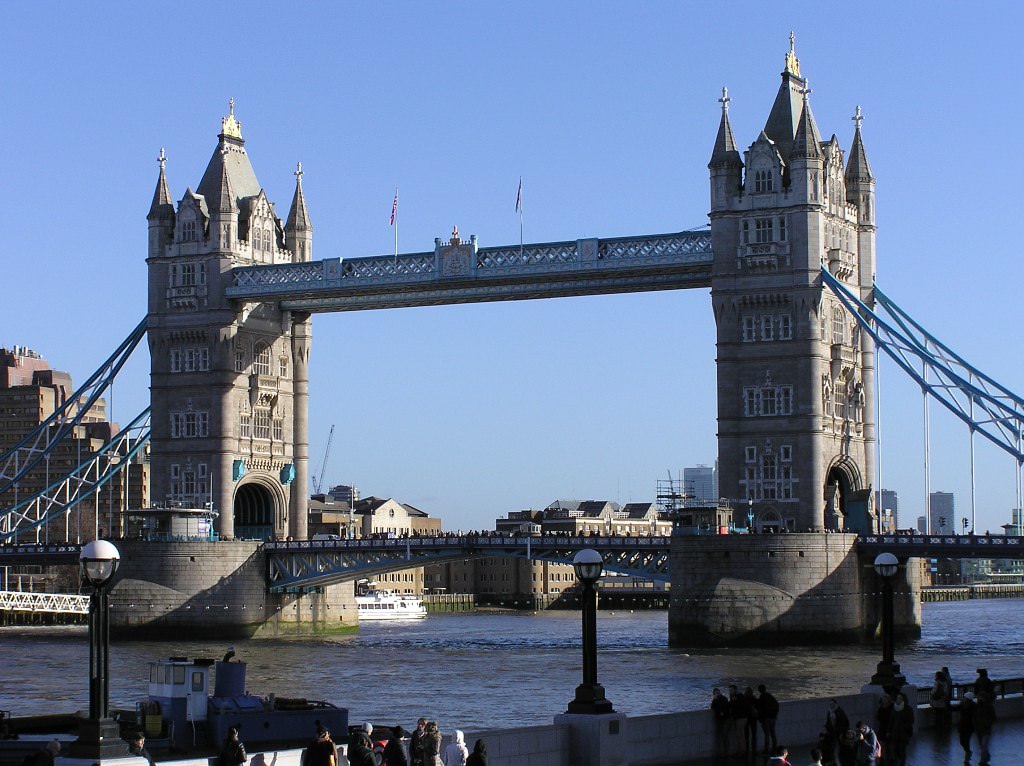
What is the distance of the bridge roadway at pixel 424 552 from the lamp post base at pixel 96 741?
59.3 metres

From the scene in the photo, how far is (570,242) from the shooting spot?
95500 millimetres

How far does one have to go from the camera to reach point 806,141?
90.4 m

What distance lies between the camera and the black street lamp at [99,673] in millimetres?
27891

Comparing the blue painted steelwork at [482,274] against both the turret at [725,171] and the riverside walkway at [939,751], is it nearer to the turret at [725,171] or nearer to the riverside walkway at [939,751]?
the turret at [725,171]

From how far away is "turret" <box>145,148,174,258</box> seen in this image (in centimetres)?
10781

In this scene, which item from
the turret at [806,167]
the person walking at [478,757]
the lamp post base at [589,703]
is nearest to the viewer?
the person walking at [478,757]

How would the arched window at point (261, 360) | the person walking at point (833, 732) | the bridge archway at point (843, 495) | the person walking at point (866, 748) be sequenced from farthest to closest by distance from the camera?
the arched window at point (261, 360)
the bridge archway at point (843, 495)
the person walking at point (833, 732)
the person walking at point (866, 748)

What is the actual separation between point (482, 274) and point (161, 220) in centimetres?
2140

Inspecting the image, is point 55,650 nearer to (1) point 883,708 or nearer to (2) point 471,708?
(2) point 471,708

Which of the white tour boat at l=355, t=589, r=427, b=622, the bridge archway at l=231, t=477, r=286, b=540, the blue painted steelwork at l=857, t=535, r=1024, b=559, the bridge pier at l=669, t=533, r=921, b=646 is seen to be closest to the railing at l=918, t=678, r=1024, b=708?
the blue painted steelwork at l=857, t=535, r=1024, b=559

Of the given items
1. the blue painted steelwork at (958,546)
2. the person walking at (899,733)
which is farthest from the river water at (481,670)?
the person walking at (899,733)

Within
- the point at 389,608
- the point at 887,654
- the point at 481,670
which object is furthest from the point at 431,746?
the point at 389,608

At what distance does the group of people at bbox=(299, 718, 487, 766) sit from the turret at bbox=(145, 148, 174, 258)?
7832 cm

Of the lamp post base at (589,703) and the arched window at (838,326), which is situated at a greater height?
the arched window at (838,326)
